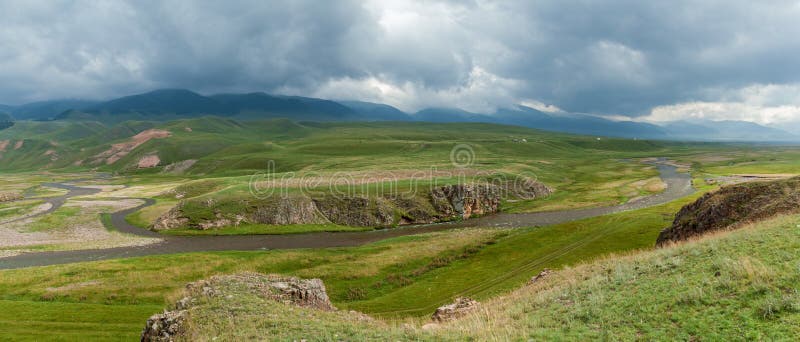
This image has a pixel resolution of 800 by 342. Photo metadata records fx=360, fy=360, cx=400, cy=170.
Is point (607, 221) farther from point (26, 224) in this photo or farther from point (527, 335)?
point (26, 224)

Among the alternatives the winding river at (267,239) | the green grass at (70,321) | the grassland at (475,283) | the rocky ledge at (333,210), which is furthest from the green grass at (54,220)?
the green grass at (70,321)

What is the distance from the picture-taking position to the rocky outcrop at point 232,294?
19.6 m

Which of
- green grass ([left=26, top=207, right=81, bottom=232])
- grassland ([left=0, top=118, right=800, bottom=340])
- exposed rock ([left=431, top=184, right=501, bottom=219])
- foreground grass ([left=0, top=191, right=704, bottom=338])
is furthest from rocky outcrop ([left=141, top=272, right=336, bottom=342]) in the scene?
green grass ([left=26, top=207, right=81, bottom=232])

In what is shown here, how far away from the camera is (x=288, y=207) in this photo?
292 ft

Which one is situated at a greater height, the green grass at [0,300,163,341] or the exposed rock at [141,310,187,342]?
the exposed rock at [141,310,187,342]

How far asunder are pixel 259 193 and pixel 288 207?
12.9m

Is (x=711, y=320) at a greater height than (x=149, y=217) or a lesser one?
greater

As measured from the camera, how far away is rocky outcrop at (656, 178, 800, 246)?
28.6 metres

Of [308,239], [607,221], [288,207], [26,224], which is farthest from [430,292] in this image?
[26,224]

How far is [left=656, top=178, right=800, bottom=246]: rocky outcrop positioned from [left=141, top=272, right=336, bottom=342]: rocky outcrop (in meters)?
31.5

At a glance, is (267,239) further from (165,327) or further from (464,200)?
(165,327)

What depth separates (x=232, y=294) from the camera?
72.2 feet

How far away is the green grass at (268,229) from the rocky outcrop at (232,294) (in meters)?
57.1

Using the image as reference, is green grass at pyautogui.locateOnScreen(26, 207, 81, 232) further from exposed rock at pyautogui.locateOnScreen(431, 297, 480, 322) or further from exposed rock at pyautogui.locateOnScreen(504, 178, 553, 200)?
exposed rock at pyautogui.locateOnScreen(504, 178, 553, 200)
